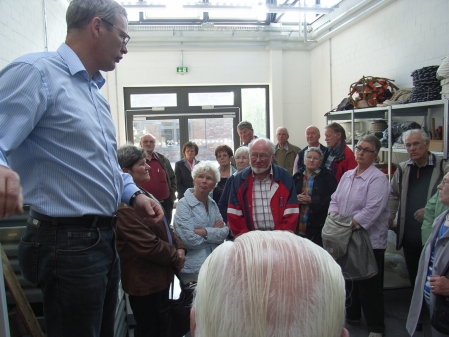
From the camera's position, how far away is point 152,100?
299 inches

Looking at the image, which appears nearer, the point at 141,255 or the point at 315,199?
the point at 141,255

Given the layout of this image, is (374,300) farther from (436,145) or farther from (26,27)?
(26,27)

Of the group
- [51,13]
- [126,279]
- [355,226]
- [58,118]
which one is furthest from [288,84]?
[58,118]

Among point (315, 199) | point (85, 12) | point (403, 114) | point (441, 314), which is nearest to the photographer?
point (85, 12)

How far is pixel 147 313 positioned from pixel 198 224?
0.75 meters

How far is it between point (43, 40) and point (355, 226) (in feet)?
14.6

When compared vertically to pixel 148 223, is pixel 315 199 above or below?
below

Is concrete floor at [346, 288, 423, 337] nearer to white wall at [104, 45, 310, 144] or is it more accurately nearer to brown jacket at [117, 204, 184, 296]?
brown jacket at [117, 204, 184, 296]

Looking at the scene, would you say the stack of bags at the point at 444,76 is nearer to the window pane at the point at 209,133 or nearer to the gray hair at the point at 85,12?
the gray hair at the point at 85,12

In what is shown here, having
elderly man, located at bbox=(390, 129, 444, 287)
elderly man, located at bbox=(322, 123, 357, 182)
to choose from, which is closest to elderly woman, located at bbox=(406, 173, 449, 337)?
elderly man, located at bbox=(390, 129, 444, 287)

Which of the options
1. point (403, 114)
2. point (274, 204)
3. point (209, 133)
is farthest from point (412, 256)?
point (209, 133)

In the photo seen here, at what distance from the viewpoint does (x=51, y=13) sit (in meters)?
4.78

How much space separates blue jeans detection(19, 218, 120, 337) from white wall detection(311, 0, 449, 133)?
450cm

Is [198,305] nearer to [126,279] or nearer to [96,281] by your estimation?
[96,281]
